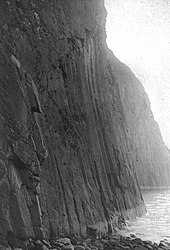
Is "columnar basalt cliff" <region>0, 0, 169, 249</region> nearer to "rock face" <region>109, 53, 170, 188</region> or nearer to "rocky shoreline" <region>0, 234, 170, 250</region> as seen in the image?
"rocky shoreline" <region>0, 234, 170, 250</region>

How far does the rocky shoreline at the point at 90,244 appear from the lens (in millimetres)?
12688

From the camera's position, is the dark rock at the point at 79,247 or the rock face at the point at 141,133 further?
the rock face at the point at 141,133

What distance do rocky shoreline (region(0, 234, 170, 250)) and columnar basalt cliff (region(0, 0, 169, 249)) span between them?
0.45 meters

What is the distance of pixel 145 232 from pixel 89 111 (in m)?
8.83

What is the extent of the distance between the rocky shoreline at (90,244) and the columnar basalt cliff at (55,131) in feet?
1.49

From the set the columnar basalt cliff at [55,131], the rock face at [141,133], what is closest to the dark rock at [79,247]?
the columnar basalt cliff at [55,131]

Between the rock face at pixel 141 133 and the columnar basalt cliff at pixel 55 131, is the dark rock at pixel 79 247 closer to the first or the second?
the columnar basalt cliff at pixel 55 131

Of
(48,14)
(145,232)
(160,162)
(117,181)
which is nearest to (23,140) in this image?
(48,14)

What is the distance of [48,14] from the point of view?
67.1 ft

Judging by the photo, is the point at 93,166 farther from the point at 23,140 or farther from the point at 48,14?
the point at 48,14

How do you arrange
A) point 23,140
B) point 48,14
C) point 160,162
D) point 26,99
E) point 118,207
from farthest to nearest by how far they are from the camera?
point 160,162
point 118,207
point 48,14
point 26,99
point 23,140

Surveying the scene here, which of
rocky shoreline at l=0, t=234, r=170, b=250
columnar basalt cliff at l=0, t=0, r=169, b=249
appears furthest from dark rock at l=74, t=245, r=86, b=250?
columnar basalt cliff at l=0, t=0, r=169, b=249

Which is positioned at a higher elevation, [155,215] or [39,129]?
[39,129]

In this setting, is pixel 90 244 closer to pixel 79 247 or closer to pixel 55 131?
pixel 79 247
